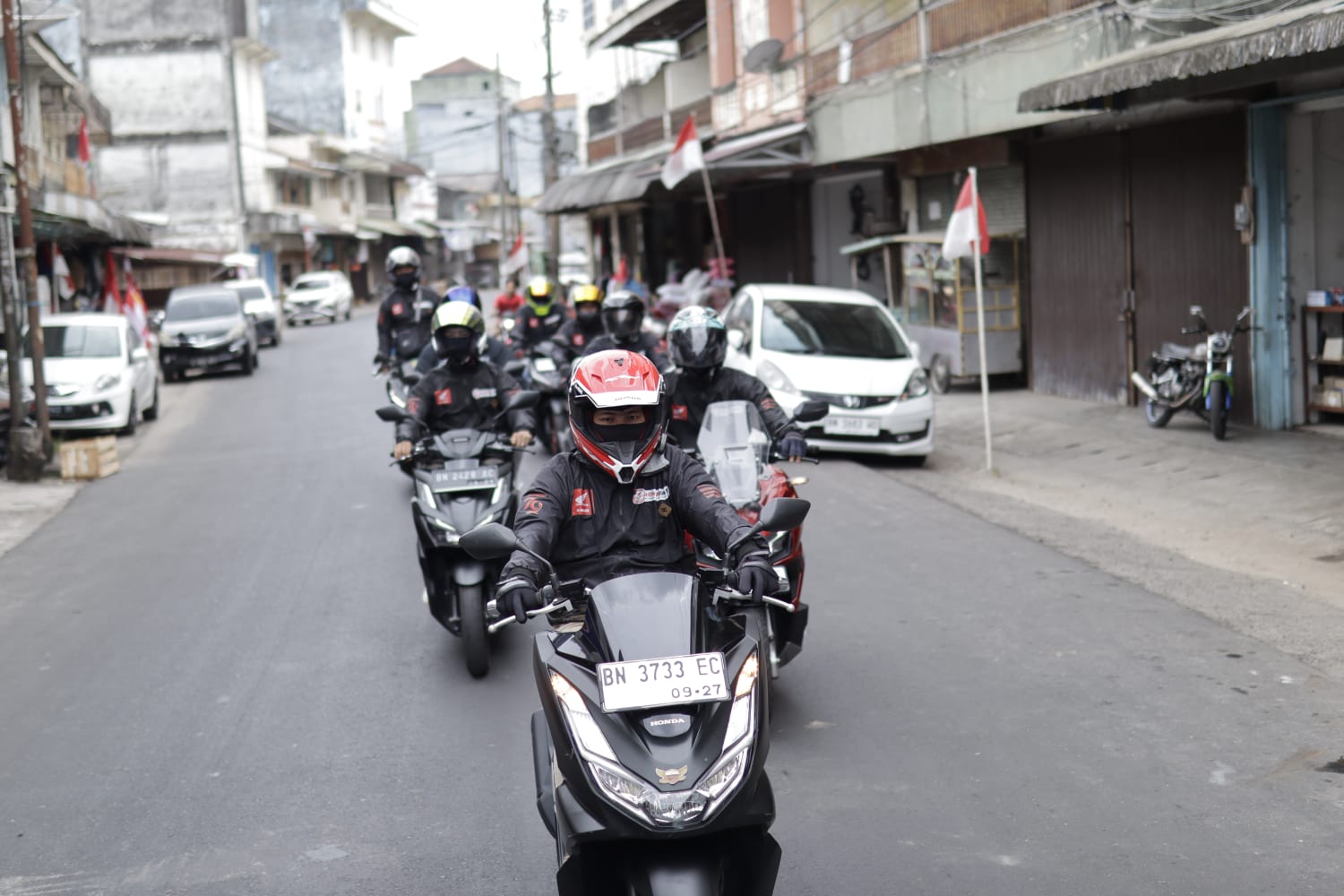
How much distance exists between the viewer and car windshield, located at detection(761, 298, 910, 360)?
1549 cm

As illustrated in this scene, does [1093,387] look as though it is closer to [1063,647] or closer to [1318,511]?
[1318,511]

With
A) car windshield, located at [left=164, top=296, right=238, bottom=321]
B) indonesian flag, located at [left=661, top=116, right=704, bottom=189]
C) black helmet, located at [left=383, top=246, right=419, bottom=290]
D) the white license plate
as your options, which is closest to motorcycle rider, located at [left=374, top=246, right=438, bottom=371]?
black helmet, located at [left=383, top=246, right=419, bottom=290]

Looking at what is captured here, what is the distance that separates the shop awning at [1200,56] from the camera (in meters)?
10.4

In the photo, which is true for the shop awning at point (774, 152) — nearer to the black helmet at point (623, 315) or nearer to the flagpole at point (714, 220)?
the flagpole at point (714, 220)

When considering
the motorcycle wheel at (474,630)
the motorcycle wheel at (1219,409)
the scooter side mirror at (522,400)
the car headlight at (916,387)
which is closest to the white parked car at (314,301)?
the car headlight at (916,387)

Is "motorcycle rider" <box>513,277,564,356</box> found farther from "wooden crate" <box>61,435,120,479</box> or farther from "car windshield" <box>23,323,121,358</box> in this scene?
"car windshield" <box>23,323,121,358</box>

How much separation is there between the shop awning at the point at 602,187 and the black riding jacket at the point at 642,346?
715 inches

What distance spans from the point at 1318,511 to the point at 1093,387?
7.74 metres

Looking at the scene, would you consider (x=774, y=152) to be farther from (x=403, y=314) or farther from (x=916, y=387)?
(x=403, y=314)

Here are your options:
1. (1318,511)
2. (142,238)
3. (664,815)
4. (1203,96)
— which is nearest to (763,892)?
(664,815)

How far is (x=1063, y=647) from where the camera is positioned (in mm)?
7680

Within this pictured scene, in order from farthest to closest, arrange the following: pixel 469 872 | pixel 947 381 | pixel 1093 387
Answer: pixel 947 381, pixel 1093 387, pixel 469 872

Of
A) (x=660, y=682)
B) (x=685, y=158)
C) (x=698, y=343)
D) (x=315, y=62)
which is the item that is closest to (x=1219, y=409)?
(x=698, y=343)

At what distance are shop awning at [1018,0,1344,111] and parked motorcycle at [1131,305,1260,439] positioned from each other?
2484 mm
